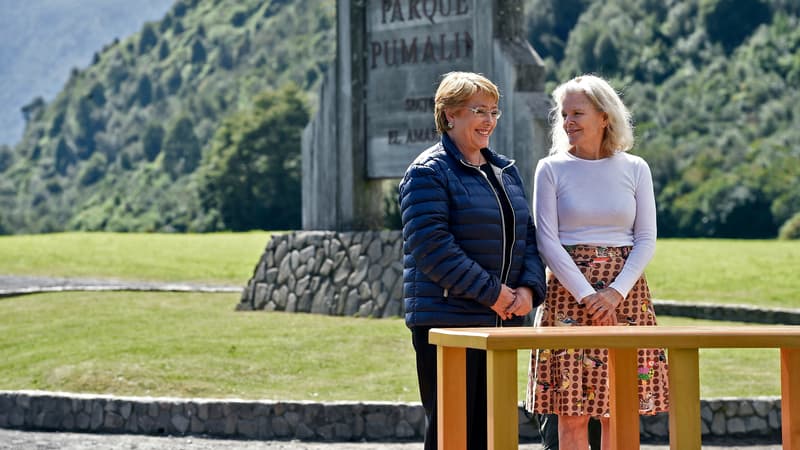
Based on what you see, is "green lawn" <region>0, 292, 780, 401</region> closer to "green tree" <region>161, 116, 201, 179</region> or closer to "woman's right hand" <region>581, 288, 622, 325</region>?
"woman's right hand" <region>581, 288, 622, 325</region>

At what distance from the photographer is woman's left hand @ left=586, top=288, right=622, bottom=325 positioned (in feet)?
20.8

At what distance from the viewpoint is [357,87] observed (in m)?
16.8

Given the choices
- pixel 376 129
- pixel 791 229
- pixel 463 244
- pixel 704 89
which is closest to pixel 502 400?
pixel 463 244

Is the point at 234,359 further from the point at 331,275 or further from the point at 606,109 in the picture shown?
the point at 606,109

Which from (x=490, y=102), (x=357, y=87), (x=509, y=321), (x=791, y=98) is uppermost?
(x=791, y=98)

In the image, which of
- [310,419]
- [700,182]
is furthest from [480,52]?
[700,182]

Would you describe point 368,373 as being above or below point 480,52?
below

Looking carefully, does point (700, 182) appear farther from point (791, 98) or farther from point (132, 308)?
point (132, 308)

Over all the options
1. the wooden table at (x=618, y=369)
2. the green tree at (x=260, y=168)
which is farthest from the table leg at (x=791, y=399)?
the green tree at (x=260, y=168)

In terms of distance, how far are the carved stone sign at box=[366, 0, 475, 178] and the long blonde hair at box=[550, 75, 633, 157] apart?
8887mm

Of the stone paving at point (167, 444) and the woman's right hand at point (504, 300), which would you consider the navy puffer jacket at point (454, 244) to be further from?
the stone paving at point (167, 444)

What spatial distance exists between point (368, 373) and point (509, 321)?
207 inches

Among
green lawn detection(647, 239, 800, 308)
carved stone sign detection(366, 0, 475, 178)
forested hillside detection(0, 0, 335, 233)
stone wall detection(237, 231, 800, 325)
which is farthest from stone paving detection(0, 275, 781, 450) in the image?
forested hillside detection(0, 0, 335, 233)

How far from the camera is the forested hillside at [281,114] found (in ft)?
218
